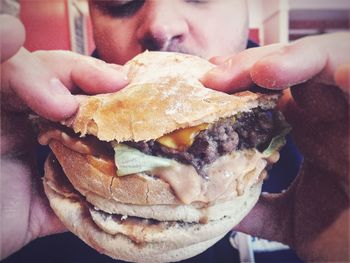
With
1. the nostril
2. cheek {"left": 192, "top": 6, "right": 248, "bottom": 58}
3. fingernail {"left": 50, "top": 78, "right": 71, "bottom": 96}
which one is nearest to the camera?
fingernail {"left": 50, "top": 78, "right": 71, "bottom": 96}

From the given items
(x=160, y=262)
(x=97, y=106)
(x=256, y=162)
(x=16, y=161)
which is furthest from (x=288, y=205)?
(x=16, y=161)

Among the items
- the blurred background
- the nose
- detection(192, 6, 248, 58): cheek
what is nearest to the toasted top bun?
the blurred background

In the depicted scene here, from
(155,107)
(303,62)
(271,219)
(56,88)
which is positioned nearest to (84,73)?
(56,88)

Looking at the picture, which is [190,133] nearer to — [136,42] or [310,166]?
[310,166]

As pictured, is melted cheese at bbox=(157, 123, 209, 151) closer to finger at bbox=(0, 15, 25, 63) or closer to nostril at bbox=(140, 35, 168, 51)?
finger at bbox=(0, 15, 25, 63)

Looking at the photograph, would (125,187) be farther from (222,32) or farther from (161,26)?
(222,32)

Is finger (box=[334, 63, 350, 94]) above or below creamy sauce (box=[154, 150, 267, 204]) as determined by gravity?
above
